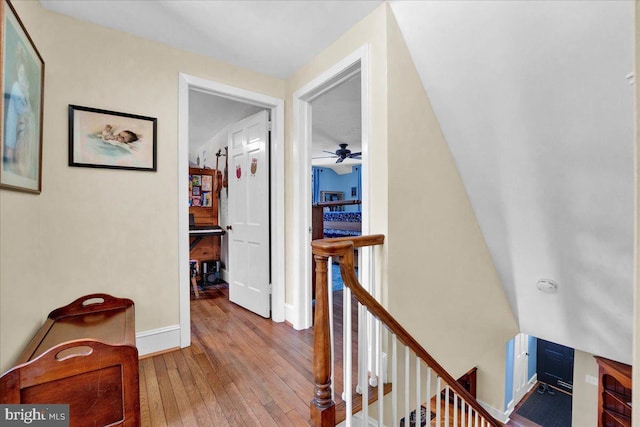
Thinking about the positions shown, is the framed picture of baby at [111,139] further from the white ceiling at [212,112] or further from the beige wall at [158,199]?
the white ceiling at [212,112]

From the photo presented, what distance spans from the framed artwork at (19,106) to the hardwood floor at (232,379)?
136cm

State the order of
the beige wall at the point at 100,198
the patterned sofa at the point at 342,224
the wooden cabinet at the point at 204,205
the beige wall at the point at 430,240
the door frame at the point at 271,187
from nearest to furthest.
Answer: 1. the beige wall at the point at 100,198
2. the beige wall at the point at 430,240
3. the door frame at the point at 271,187
4. the wooden cabinet at the point at 204,205
5. the patterned sofa at the point at 342,224

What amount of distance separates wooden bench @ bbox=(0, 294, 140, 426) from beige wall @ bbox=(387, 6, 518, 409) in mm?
1450

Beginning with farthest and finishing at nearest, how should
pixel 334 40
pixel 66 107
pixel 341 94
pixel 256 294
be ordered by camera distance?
1. pixel 341 94
2. pixel 256 294
3. pixel 334 40
4. pixel 66 107

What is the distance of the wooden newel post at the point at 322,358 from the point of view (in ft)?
4.11

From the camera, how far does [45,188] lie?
1.76 metres

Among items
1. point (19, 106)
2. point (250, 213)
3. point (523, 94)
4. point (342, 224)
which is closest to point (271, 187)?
point (250, 213)

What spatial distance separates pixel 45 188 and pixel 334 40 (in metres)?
2.21

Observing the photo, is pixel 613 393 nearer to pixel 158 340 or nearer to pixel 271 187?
pixel 271 187

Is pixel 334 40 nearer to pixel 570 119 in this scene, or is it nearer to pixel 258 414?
pixel 570 119

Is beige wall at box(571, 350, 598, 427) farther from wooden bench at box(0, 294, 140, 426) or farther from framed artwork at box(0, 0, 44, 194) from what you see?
framed artwork at box(0, 0, 44, 194)

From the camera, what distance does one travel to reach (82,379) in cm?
118

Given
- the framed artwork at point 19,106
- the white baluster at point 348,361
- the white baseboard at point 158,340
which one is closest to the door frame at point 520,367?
the white baluster at point 348,361

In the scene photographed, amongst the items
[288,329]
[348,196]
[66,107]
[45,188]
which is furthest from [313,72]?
[348,196]
